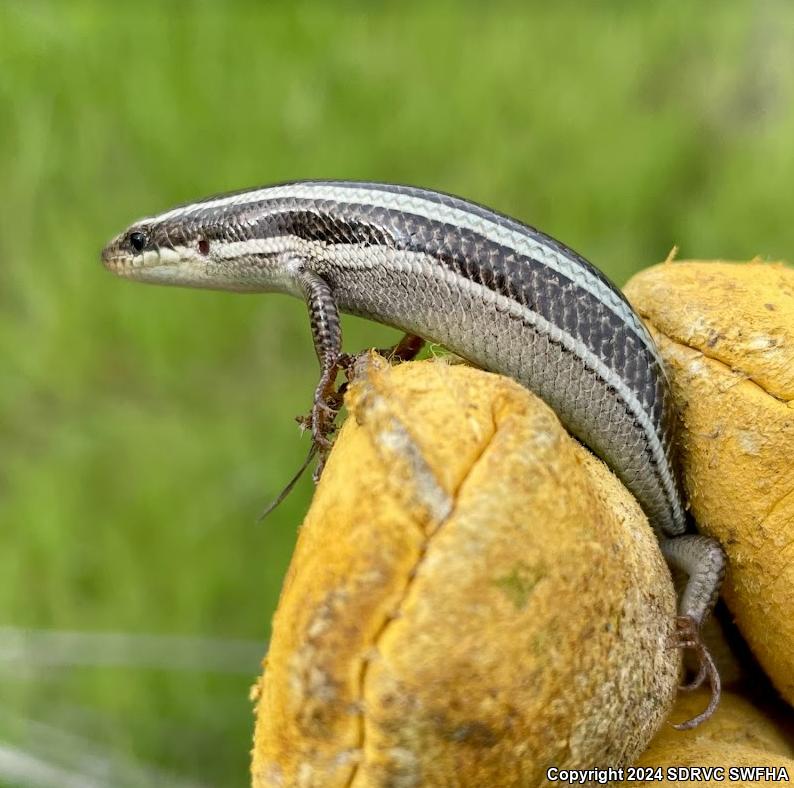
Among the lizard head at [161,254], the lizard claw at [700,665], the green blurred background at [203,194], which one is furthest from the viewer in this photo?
the green blurred background at [203,194]

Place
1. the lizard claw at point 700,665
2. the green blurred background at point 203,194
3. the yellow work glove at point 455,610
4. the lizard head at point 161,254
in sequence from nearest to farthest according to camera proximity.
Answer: the yellow work glove at point 455,610
the lizard claw at point 700,665
the lizard head at point 161,254
the green blurred background at point 203,194

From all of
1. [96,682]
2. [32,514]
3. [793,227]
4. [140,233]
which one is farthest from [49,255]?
[793,227]

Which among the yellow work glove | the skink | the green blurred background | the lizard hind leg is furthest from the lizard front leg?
the green blurred background

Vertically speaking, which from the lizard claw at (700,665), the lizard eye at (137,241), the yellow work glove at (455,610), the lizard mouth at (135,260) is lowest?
the lizard claw at (700,665)

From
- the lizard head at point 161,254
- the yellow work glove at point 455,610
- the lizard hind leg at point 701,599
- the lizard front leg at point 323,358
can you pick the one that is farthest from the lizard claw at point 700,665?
the lizard head at point 161,254

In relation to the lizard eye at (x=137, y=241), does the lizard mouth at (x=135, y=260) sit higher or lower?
lower

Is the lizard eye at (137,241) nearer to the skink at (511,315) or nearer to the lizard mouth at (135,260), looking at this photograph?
the lizard mouth at (135,260)

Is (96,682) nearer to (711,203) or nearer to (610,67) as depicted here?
(711,203)

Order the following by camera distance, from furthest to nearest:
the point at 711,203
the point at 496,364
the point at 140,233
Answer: the point at 711,203
the point at 140,233
the point at 496,364
